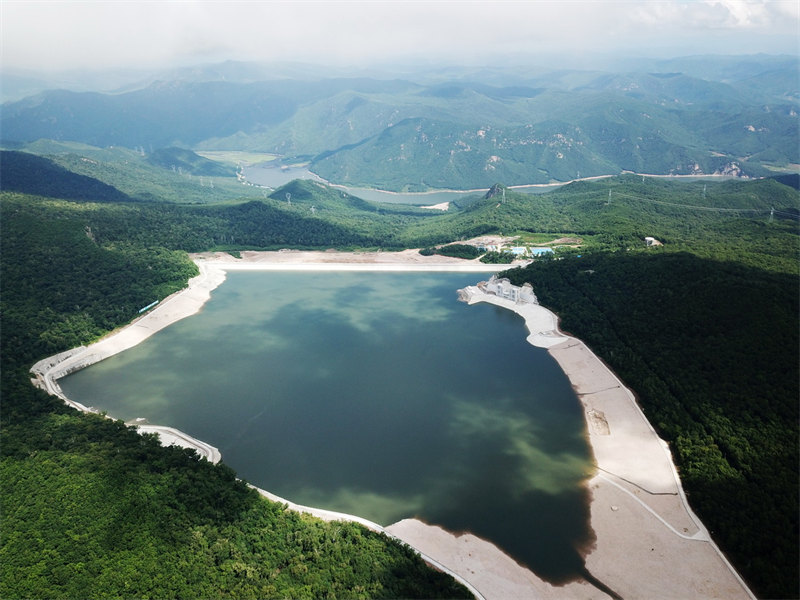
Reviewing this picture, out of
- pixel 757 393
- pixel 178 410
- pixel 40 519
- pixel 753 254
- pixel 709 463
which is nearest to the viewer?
pixel 40 519

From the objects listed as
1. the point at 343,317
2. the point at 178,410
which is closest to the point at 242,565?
the point at 178,410

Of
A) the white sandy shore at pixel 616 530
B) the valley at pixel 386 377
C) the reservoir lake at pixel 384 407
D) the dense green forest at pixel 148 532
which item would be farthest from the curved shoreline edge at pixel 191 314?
the dense green forest at pixel 148 532

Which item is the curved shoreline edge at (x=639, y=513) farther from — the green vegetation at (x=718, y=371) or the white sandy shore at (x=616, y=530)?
the green vegetation at (x=718, y=371)

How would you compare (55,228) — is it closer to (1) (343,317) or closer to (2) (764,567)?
(1) (343,317)

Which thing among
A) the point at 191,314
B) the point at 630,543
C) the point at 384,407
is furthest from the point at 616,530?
the point at 191,314

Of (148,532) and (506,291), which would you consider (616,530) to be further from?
(506,291)
